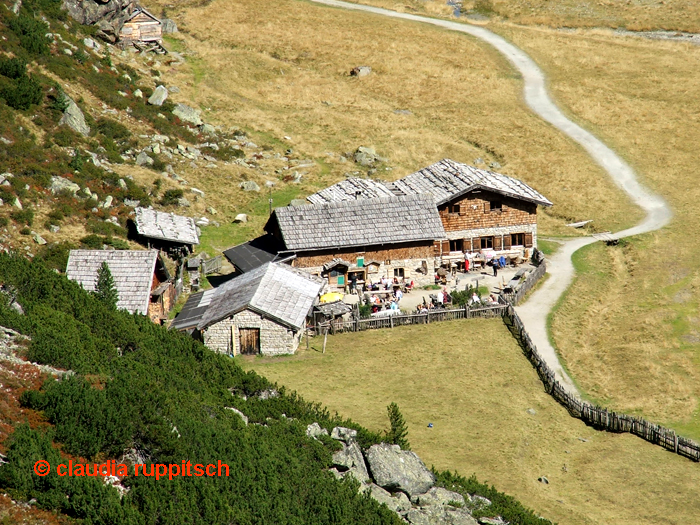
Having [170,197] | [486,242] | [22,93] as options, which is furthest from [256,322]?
[22,93]

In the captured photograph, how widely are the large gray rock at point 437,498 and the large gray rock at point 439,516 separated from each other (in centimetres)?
32

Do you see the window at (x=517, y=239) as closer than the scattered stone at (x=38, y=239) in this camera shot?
No

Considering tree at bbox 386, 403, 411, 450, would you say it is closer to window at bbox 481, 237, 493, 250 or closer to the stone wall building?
the stone wall building

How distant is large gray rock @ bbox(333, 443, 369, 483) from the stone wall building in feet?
67.9

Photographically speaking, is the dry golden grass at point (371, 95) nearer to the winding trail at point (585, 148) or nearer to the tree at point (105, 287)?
the winding trail at point (585, 148)

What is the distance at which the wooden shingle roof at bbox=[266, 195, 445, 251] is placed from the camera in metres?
50.2

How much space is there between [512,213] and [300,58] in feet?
149

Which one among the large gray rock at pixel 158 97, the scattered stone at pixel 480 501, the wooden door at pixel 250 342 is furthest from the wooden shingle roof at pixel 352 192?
the scattered stone at pixel 480 501

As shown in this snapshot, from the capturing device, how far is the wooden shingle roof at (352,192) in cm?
5585

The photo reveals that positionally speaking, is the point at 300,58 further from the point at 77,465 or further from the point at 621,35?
the point at 77,465

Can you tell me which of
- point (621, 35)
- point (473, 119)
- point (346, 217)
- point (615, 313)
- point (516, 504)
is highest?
point (621, 35)

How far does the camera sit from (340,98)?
86438 millimetres

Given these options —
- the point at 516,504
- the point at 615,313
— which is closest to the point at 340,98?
the point at 615,313

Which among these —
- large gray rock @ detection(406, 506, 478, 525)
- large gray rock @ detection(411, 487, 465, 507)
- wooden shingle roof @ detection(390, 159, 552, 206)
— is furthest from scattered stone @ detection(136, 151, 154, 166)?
large gray rock @ detection(406, 506, 478, 525)
